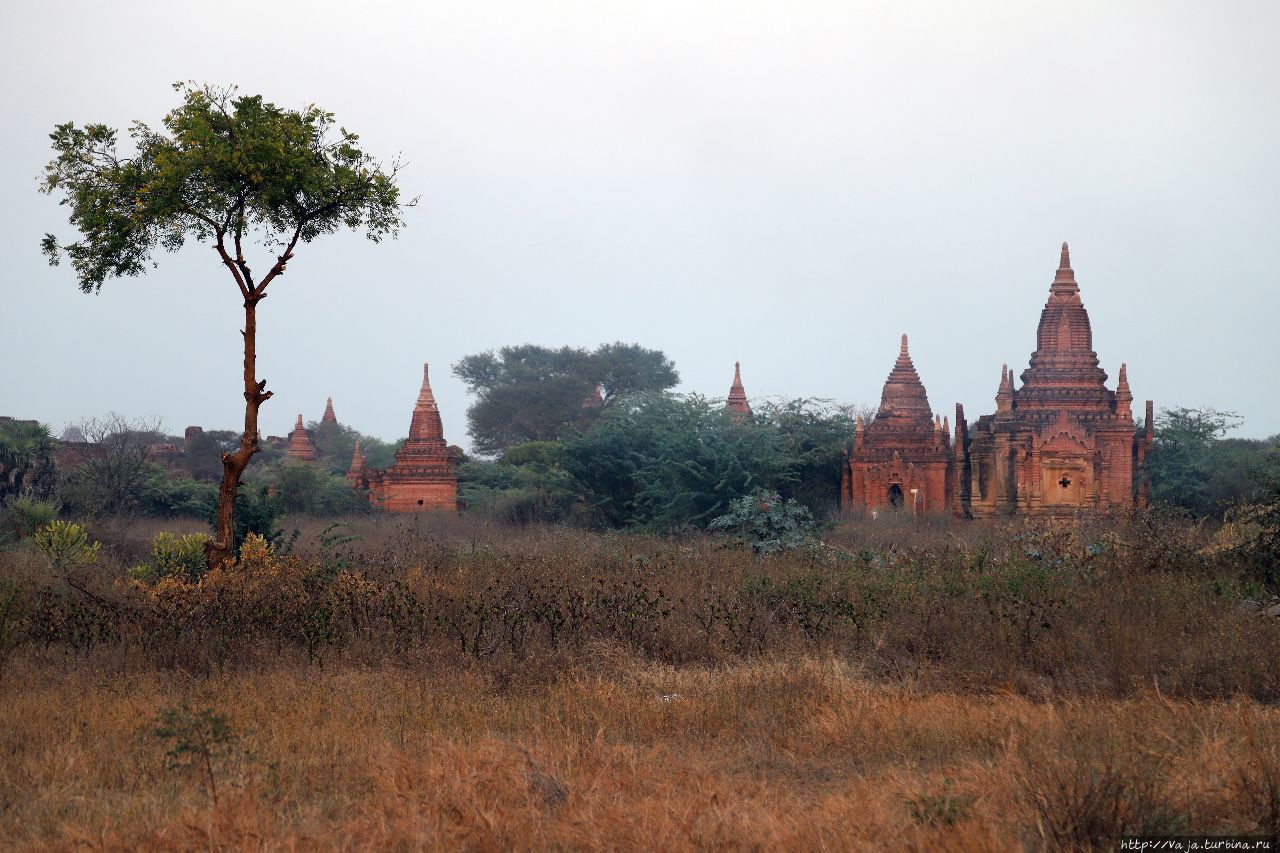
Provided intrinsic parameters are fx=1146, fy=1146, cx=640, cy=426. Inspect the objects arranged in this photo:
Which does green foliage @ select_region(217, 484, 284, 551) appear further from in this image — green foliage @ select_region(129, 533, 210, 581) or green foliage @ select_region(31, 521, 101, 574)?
green foliage @ select_region(31, 521, 101, 574)

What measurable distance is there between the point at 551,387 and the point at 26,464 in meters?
29.9

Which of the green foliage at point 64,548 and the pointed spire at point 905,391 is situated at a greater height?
the pointed spire at point 905,391

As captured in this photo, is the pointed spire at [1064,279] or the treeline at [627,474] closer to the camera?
the treeline at [627,474]

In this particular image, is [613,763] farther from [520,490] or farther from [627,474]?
[520,490]

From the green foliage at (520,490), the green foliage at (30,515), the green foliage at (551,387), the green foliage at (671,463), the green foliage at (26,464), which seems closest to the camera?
the green foliage at (30,515)

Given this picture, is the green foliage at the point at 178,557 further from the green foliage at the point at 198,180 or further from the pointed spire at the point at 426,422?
the pointed spire at the point at 426,422

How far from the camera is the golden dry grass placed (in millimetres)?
4270

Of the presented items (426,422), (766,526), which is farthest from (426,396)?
(766,526)

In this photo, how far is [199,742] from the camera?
17.6ft

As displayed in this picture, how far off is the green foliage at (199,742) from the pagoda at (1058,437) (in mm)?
23620

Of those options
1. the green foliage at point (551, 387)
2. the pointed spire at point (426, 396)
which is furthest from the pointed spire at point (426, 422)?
the green foliage at point (551, 387)

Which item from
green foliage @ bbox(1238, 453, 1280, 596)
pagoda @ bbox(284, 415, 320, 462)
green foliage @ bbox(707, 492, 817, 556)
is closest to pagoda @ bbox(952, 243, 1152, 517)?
green foliage @ bbox(707, 492, 817, 556)

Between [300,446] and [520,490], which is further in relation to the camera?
[300,446]

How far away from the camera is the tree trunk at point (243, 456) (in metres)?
9.68
